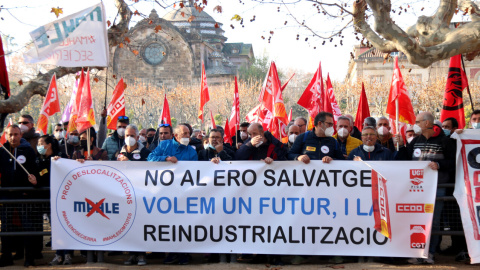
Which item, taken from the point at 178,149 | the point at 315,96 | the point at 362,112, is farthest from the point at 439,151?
the point at 362,112

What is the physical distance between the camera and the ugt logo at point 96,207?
8.07m

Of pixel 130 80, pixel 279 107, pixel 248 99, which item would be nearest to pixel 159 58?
pixel 130 80

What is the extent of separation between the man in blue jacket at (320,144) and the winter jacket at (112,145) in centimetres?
355

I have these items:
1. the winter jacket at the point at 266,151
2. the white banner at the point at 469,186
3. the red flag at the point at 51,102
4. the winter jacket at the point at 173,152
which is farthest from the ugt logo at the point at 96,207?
the red flag at the point at 51,102

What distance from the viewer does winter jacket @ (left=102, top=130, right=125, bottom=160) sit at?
1062cm

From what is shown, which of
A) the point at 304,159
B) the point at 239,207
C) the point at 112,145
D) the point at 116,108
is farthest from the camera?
the point at 116,108

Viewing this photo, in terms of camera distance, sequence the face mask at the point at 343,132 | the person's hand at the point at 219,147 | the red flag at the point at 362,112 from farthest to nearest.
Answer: the red flag at the point at 362,112 → the face mask at the point at 343,132 → the person's hand at the point at 219,147

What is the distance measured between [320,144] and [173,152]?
1922 millimetres

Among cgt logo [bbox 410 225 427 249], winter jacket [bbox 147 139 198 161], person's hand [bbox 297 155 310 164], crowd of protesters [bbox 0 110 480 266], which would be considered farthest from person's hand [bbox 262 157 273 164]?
cgt logo [bbox 410 225 427 249]

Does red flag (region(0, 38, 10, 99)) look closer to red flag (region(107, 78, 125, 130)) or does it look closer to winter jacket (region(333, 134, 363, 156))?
red flag (region(107, 78, 125, 130))

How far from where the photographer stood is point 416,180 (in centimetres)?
771

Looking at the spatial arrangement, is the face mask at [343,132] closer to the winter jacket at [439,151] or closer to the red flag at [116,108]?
the winter jacket at [439,151]

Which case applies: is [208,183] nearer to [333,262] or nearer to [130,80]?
[333,262]

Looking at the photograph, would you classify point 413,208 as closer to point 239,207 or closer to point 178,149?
point 239,207
